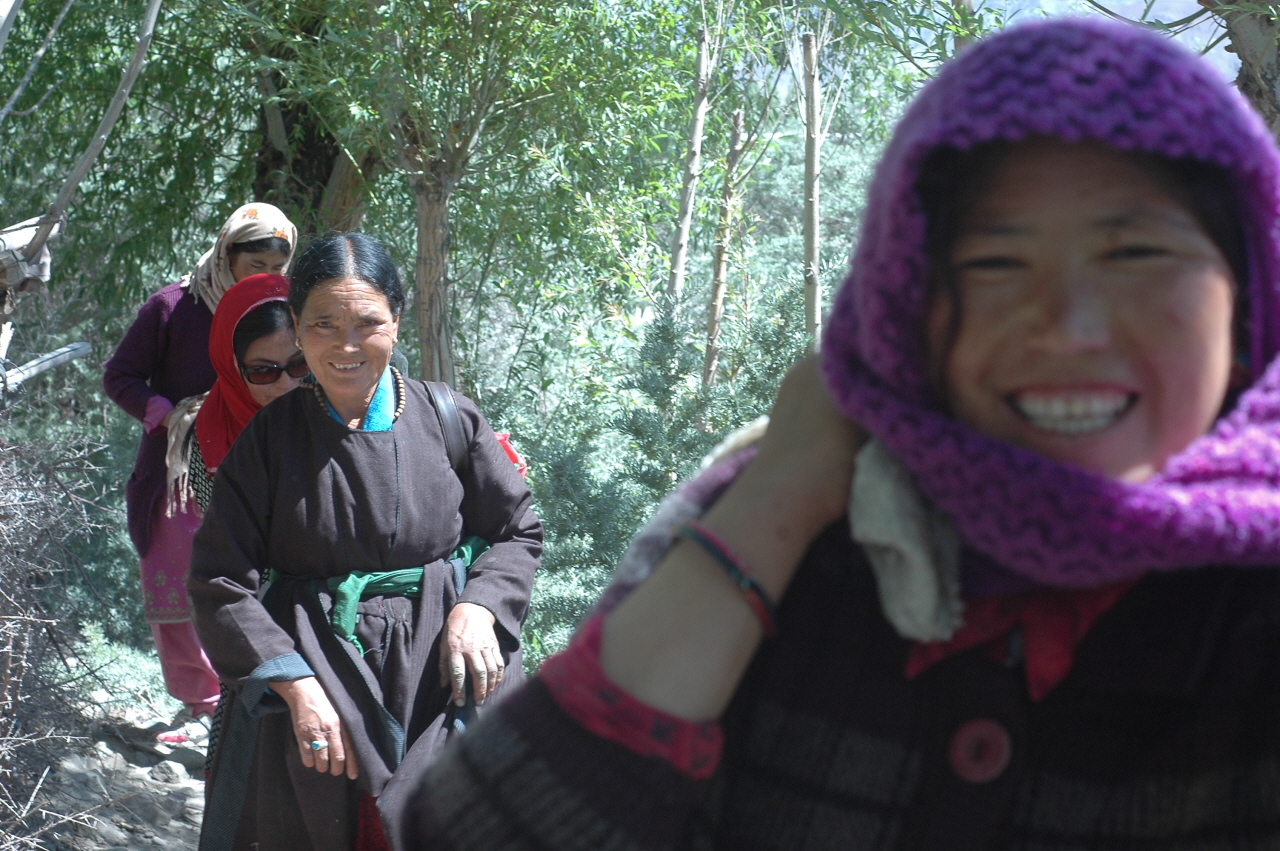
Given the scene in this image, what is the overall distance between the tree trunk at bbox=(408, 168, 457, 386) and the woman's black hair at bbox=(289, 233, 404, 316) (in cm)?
181

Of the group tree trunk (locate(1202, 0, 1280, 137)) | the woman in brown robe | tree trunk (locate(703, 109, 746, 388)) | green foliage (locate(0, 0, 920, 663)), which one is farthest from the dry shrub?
tree trunk (locate(1202, 0, 1280, 137))

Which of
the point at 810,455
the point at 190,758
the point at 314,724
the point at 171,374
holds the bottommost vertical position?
the point at 190,758

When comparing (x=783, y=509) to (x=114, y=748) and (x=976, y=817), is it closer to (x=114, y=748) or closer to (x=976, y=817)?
(x=976, y=817)

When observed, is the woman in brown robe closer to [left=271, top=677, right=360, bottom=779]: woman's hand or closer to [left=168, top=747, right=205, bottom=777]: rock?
[left=271, top=677, right=360, bottom=779]: woman's hand

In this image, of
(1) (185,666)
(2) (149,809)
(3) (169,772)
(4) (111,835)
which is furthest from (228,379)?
(3) (169,772)

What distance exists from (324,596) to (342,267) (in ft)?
2.61

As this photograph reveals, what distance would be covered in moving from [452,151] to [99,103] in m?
3.23

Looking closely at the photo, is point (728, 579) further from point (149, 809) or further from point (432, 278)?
point (149, 809)

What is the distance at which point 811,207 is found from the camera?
5039 millimetres

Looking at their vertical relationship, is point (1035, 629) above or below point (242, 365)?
above

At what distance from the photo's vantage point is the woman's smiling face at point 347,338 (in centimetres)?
283

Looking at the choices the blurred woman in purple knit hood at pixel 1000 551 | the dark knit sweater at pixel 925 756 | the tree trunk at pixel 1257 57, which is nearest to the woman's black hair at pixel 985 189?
the blurred woman in purple knit hood at pixel 1000 551

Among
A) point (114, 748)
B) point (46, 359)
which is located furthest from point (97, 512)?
point (46, 359)

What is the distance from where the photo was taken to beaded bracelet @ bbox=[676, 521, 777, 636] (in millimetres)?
943
